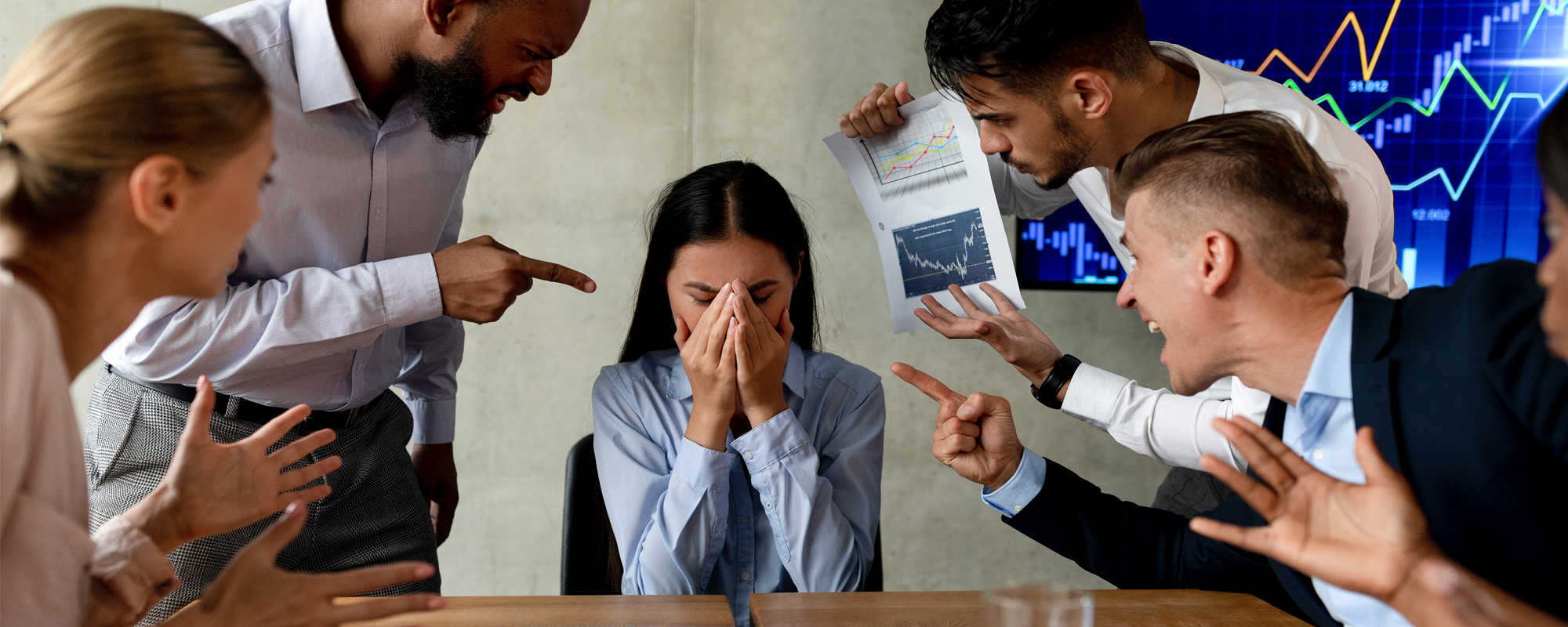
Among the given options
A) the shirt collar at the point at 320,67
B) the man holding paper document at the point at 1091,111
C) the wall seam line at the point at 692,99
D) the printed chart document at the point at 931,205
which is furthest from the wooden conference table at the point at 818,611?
the wall seam line at the point at 692,99

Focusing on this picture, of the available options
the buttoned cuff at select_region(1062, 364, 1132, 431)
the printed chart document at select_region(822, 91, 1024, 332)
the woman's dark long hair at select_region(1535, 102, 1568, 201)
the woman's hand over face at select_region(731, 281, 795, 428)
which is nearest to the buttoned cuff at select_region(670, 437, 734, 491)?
the woman's hand over face at select_region(731, 281, 795, 428)

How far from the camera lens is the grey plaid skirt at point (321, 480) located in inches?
62.9

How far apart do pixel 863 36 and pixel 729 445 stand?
1.58m

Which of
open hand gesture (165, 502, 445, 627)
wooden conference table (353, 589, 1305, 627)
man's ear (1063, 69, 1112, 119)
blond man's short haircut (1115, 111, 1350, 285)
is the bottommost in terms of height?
wooden conference table (353, 589, 1305, 627)

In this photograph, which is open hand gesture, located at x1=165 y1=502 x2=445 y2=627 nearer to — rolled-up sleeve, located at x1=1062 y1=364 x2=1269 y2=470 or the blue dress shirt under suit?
the blue dress shirt under suit

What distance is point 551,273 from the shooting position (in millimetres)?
1662

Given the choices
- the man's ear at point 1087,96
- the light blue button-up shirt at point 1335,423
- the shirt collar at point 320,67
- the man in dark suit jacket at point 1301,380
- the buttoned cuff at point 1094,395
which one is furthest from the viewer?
the buttoned cuff at point 1094,395

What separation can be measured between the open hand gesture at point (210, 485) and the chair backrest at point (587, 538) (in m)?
0.61

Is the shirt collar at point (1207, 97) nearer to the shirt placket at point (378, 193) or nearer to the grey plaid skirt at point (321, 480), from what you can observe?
the shirt placket at point (378, 193)

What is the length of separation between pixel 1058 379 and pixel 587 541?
94cm

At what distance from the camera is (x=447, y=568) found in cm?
304

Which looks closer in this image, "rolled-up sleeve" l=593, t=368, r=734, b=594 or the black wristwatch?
"rolled-up sleeve" l=593, t=368, r=734, b=594

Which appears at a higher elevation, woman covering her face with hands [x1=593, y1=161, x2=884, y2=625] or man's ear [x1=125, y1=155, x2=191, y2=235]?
man's ear [x1=125, y1=155, x2=191, y2=235]

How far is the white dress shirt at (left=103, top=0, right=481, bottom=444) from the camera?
1.53m
